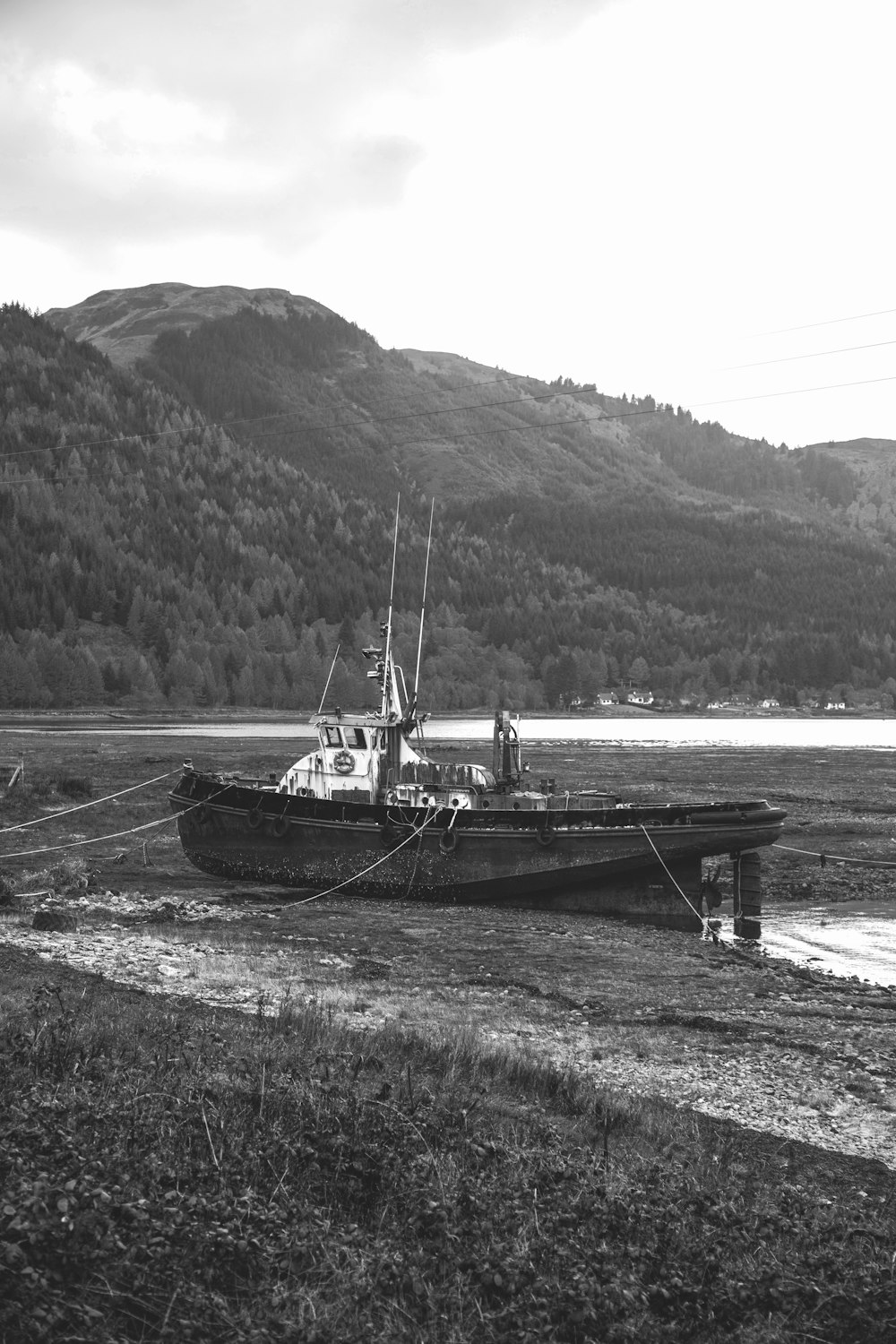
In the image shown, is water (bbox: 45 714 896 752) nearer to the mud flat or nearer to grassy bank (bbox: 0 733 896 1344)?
the mud flat

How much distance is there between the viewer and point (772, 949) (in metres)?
22.5

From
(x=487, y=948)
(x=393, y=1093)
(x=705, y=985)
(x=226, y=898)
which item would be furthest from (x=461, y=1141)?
(x=226, y=898)

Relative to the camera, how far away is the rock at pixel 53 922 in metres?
19.0

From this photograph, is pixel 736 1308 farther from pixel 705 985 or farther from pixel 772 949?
pixel 772 949

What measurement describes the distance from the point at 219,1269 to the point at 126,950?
40.0 ft

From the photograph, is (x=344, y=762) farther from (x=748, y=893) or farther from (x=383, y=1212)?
(x=383, y=1212)

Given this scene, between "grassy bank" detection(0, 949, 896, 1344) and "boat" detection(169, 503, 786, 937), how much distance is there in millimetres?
15212

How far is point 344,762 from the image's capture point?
28.3m

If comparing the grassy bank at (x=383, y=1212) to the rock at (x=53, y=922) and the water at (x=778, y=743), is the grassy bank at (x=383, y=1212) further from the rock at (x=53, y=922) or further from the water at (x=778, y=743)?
the water at (x=778, y=743)

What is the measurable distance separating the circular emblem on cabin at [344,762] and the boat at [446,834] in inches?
1.2

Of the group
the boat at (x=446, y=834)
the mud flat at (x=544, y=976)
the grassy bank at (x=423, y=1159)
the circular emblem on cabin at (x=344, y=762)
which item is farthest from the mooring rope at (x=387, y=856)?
the grassy bank at (x=423, y=1159)

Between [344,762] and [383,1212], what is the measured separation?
2143 cm

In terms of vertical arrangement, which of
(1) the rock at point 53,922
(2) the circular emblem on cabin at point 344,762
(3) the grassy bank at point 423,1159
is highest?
(2) the circular emblem on cabin at point 344,762

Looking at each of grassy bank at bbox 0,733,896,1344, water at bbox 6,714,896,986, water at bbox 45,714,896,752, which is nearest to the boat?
water at bbox 6,714,896,986
